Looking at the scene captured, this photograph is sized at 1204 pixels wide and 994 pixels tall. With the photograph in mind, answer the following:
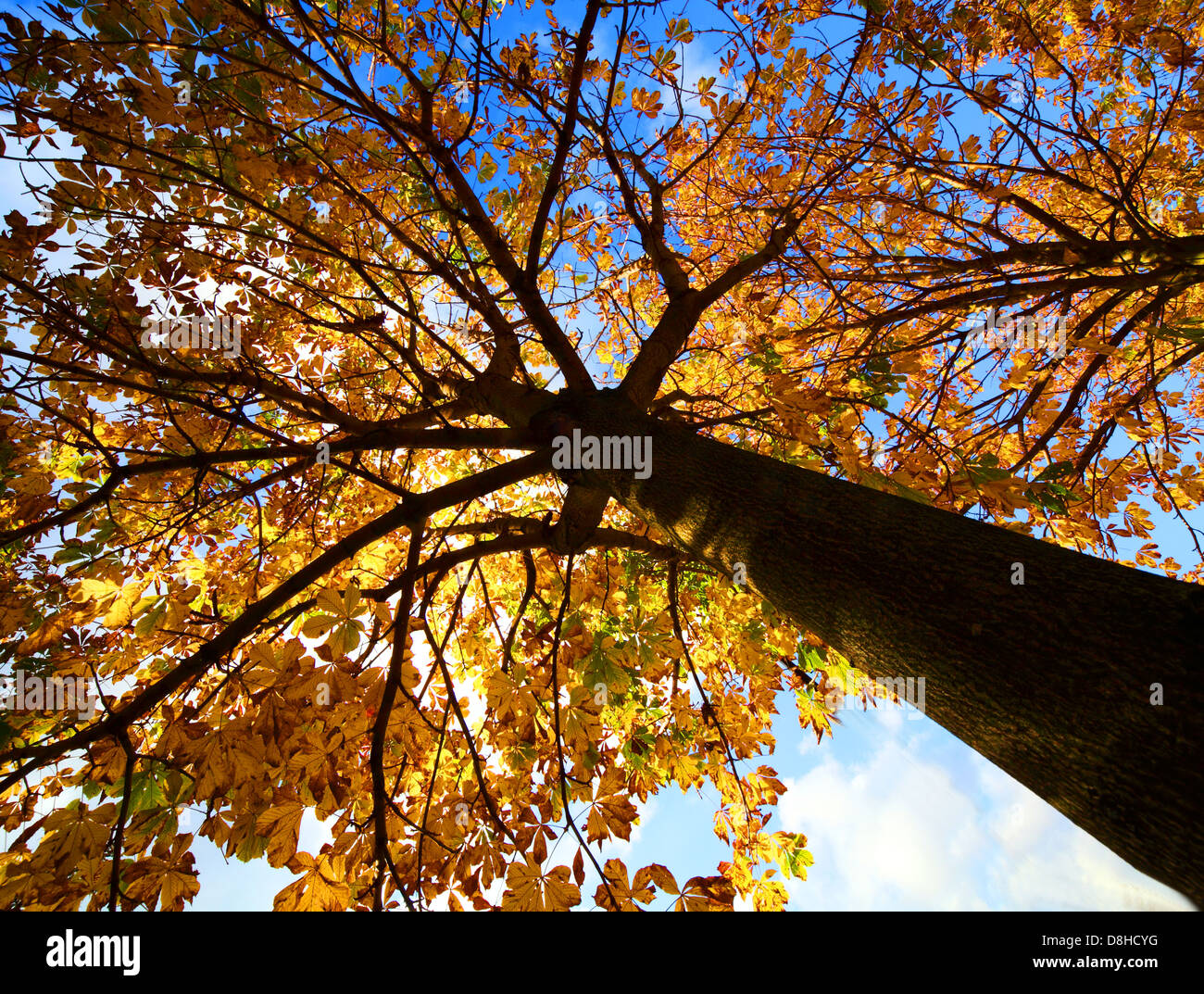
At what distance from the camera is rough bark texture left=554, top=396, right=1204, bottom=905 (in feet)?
2.86

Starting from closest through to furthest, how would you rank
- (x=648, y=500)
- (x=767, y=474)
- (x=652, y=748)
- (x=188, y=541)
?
1. (x=767, y=474)
2. (x=648, y=500)
3. (x=652, y=748)
4. (x=188, y=541)

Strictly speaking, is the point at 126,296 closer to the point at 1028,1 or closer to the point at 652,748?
the point at 652,748

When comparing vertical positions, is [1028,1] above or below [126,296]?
above

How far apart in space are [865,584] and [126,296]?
13.0 ft

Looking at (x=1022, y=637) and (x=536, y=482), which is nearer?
(x=1022, y=637)

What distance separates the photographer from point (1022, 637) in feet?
3.51

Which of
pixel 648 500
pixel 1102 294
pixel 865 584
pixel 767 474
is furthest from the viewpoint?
pixel 1102 294

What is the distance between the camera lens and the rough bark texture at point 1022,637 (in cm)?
87

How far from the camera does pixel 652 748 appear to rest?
2.83 m
